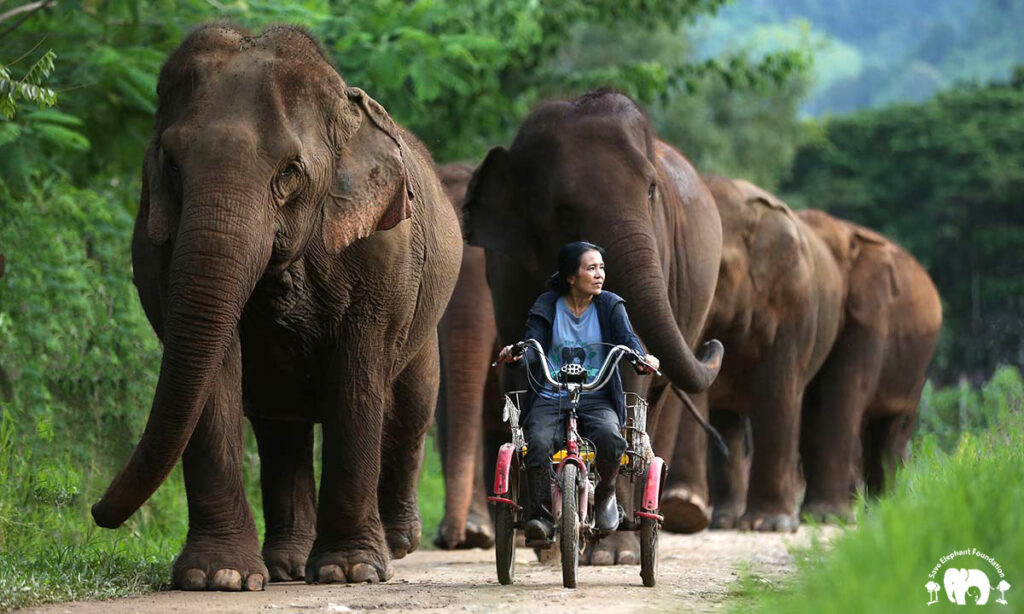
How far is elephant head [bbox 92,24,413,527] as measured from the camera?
7730mm

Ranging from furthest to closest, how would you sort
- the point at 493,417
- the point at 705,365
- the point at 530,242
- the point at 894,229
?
the point at 894,229 < the point at 493,417 < the point at 530,242 < the point at 705,365

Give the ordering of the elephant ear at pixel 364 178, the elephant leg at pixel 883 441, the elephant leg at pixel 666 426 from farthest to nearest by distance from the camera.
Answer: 1. the elephant leg at pixel 883 441
2. the elephant leg at pixel 666 426
3. the elephant ear at pixel 364 178

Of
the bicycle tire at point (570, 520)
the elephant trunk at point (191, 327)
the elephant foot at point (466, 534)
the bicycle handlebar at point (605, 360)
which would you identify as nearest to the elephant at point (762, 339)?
the elephant foot at point (466, 534)

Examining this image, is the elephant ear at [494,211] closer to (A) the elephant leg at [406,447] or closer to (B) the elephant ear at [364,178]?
(A) the elephant leg at [406,447]

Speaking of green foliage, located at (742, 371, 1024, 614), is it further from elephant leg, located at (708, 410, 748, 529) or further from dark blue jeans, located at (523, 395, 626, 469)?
elephant leg, located at (708, 410, 748, 529)

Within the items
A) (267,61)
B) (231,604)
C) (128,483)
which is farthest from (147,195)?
(231,604)

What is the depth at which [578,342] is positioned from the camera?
8742mm

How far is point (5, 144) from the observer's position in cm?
1152

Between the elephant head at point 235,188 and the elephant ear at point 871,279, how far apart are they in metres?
9.85

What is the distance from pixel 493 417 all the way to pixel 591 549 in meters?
4.34

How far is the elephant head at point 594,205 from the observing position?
389 inches

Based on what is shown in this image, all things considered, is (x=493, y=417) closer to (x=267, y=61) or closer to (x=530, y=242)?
(x=530, y=242)

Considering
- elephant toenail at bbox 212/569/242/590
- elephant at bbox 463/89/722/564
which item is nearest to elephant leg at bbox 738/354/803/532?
elephant at bbox 463/89/722/564

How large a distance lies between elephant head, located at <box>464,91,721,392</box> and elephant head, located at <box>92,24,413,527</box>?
5.09 ft
